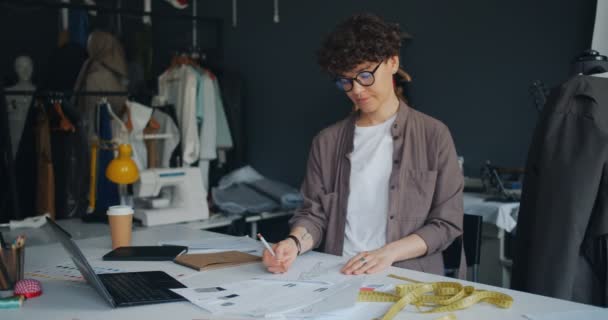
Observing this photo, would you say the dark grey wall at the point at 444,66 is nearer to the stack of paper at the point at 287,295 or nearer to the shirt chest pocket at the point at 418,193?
the shirt chest pocket at the point at 418,193

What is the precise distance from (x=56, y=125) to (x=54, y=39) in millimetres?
2952

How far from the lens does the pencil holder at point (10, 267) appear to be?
1.46 m

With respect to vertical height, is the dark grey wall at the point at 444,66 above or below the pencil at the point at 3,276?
above

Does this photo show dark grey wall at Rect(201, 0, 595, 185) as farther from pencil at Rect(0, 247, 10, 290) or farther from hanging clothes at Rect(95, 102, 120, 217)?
pencil at Rect(0, 247, 10, 290)

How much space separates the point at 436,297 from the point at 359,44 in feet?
2.55

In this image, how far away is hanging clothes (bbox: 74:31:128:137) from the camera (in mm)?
4867

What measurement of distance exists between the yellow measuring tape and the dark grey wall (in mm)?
2405

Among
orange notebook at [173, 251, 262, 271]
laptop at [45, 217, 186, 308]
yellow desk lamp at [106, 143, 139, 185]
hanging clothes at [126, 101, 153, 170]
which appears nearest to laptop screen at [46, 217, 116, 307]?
laptop at [45, 217, 186, 308]

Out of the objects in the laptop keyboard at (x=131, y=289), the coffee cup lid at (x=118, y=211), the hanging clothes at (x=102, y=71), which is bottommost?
the laptop keyboard at (x=131, y=289)

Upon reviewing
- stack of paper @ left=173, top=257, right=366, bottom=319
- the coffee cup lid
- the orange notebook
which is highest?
the coffee cup lid

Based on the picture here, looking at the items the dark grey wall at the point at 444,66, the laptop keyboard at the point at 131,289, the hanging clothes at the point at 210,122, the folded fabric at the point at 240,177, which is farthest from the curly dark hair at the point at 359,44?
the hanging clothes at the point at 210,122

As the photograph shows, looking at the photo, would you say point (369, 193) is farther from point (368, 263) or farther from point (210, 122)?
point (210, 122)

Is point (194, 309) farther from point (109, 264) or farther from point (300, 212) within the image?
point (300, 212)

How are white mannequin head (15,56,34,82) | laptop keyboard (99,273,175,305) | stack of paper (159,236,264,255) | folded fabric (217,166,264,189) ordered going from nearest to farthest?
laptop keyboard (99,273,175,305) < stack of paper (159,236,264,255) < folded fabric (217,166,264,189) < white mannequin head (15,56,34,82)
